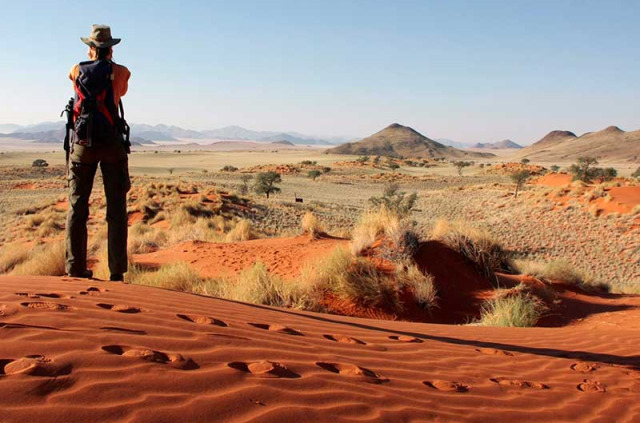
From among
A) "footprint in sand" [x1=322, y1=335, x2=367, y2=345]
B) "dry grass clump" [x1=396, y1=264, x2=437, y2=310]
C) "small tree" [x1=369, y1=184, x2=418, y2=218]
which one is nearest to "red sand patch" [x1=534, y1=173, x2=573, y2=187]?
"small tree" [x1=369, y1=184, x2=418, y2=218]

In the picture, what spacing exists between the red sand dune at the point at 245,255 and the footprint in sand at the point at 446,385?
5314 mm

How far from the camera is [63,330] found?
2.95 metres

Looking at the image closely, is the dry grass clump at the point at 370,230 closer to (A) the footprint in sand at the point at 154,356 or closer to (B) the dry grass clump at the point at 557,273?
(B) the dry grass clump at the point at 557,273

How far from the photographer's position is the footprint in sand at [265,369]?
2809mm

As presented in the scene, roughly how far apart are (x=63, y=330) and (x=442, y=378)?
254 centimetres

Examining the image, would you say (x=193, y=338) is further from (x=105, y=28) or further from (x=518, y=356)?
(x=105, y=28)

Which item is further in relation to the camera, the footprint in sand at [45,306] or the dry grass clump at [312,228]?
the dry grass clump at [312,228]

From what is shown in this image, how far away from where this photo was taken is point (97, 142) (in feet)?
15.7

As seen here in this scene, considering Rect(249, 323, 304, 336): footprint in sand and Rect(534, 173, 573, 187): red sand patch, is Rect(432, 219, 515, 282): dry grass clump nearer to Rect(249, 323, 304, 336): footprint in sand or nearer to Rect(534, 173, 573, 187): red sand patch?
Rect(249, 323, 304, 336): footprint in sand

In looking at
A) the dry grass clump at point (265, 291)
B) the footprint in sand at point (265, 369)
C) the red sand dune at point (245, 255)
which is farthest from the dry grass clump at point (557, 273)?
the footprint in sand at point (265, 369)

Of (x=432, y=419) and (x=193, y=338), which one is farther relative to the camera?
(x=193, y=338)

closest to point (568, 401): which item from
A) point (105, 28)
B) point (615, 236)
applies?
point (105, 28)

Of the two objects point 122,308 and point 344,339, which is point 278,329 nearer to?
point 344,339

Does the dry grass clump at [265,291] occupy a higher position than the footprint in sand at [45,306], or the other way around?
the footprint in sand at [45,306]
